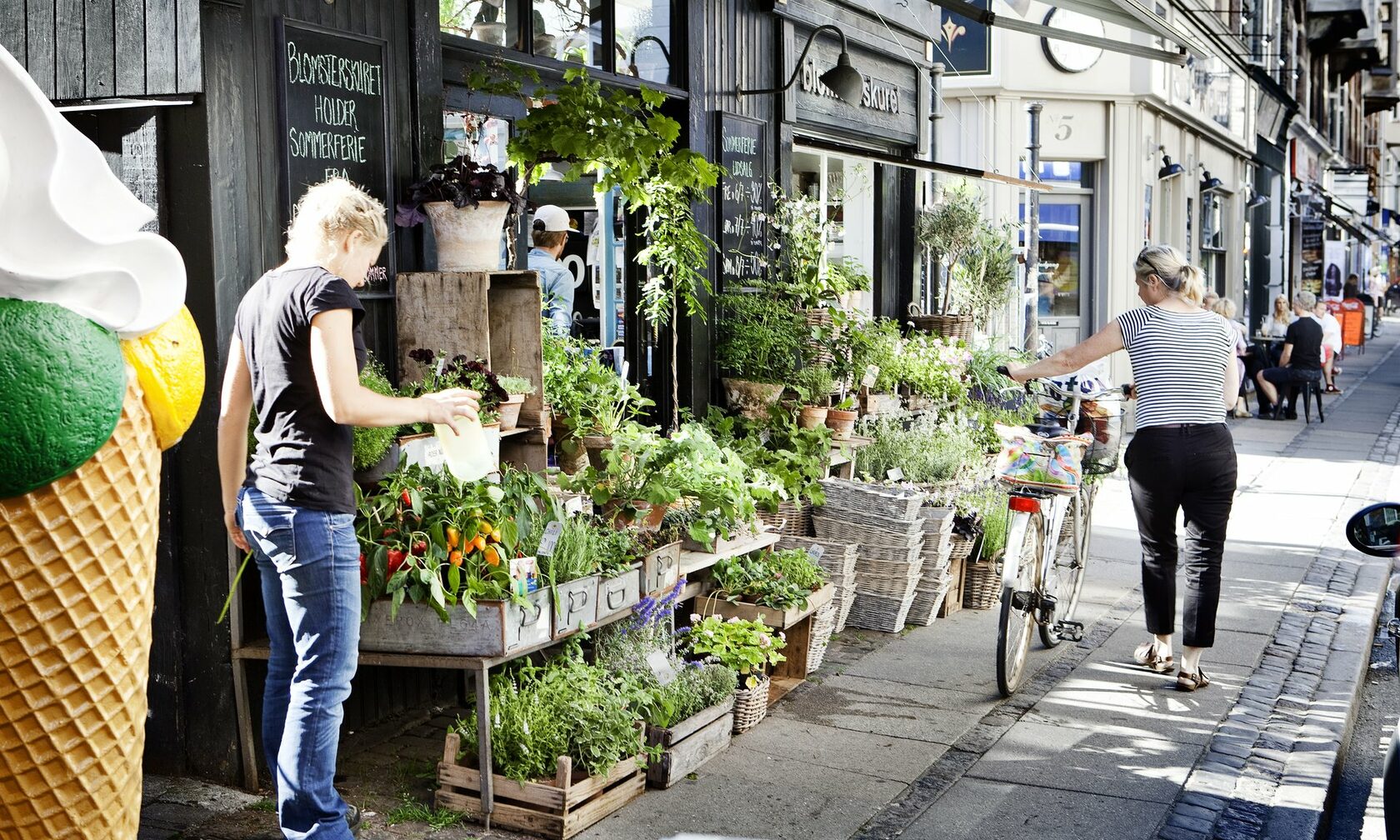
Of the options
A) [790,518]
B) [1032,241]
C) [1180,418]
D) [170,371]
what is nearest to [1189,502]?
[1180,418]

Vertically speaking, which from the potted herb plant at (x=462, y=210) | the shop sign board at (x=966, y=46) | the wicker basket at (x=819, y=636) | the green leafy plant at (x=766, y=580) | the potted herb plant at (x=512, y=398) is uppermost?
the shop sign board at (x=966, y=46)

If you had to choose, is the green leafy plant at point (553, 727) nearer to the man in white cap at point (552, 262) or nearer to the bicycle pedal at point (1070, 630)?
the man in white cap at point (552, 262)

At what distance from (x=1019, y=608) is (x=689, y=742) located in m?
1.93

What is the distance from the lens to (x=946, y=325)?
10.4 m

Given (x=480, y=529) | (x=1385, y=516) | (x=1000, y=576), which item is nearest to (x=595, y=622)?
(x=480, y=529)

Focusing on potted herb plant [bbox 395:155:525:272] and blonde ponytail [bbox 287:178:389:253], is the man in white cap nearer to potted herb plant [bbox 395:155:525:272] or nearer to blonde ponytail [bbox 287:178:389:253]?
potted herb plant [bbox 395:155:525:272]

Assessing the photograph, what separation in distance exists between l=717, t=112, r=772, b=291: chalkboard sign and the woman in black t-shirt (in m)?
4.19

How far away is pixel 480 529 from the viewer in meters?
4.57

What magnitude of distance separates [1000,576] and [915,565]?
1143 millimetres

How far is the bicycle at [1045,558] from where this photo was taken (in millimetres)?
6203

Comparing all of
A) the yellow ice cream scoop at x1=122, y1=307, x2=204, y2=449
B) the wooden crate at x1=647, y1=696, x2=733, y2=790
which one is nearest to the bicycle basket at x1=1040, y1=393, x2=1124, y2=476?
the wooden crate at x1=647, y1=696, x2=733, y2=790

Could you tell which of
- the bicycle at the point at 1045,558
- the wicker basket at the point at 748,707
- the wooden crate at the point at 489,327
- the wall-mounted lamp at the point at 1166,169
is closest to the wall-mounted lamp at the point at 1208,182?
the wall-mounted lamp at the point at 1166,169

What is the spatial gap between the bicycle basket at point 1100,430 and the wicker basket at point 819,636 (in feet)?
6.19

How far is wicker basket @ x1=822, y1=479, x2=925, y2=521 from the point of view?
280 inches
